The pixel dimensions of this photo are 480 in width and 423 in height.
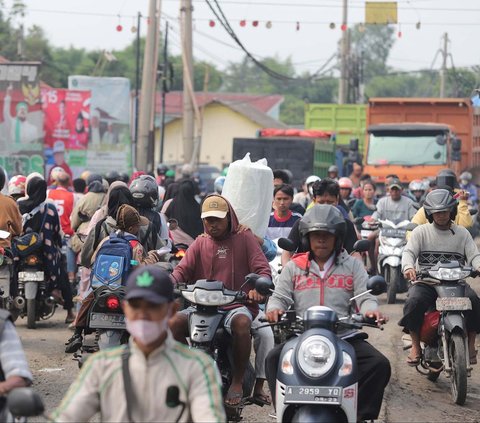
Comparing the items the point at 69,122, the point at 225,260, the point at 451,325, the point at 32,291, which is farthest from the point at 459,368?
the point at 69,122

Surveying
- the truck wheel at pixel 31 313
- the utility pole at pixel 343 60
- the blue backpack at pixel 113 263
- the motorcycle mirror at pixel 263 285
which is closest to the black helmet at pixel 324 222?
the motorcycle mirror at pixel 263 285

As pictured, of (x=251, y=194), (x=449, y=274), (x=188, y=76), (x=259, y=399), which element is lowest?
(x=259, y=399)

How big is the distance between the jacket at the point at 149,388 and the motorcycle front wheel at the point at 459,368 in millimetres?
5390

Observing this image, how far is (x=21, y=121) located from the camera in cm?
3662

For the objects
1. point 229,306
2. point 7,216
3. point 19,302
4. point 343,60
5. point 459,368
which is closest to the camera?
point 229,306

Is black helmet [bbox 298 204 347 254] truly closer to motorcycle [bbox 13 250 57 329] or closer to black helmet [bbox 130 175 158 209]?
black helmet [bbox 130 175 158 209]

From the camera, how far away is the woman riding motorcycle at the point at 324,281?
24.5 ft

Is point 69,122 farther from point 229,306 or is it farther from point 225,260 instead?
point 229,306

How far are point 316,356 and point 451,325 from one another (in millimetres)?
3795

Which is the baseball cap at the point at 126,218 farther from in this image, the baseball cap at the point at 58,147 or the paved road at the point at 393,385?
the baseball cap at the point at 58,147

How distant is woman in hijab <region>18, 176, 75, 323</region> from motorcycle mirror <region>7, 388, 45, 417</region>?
918 cm

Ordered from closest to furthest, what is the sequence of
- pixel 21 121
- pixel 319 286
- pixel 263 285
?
pixel 263 285 → pixel 319 286 → pixel 21 121

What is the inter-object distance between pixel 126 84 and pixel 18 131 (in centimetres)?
696

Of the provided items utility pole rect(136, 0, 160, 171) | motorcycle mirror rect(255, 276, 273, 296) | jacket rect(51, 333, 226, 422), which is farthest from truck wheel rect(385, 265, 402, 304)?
utility pole rect(136, 0, 160, 171)
